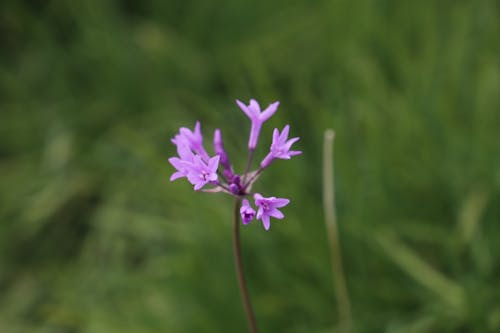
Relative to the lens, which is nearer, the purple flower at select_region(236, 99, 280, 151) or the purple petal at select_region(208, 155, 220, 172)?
the purple petal at select_region(208, 155, 220, 172)

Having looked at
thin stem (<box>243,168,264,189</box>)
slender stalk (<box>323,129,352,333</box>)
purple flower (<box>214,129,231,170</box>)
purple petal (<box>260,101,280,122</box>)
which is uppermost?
slender stalk (<box>323,129,352,333</box>)

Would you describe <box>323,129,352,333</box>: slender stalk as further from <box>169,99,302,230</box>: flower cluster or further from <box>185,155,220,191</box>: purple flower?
<box>185,155,220,191</box>: purple flower

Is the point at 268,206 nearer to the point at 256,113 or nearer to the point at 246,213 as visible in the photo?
the point at 246,213

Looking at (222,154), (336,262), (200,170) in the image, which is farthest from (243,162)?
(200,170)

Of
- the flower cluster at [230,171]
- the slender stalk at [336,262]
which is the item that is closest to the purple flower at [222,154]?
the flower cluster at [230,171]

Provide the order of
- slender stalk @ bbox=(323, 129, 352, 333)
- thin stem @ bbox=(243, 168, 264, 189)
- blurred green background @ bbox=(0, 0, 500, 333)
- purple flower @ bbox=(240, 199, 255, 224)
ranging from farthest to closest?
blurred green background @ bbox=(0, 0, 500, 333)
slender stalk @ bbox=(323, 129, 352, 333)
thin stem @ bbox=(243, 168, 264, 189)
purple flower @ bbox=(240, 199, 255, 224)

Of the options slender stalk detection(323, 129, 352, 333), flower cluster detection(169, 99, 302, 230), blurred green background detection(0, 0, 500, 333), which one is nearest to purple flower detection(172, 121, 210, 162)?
flower cluster detection(169, 99, 302, 230)

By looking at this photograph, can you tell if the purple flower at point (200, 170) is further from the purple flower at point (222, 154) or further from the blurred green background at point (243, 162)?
the blurred green background at point (243, 162)
